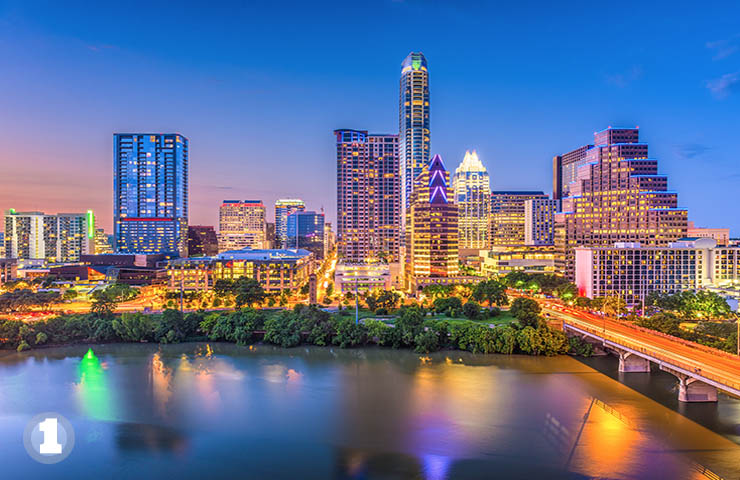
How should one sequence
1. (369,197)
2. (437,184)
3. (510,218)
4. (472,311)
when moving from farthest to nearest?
(510,218) < (369,197) < (437,184) < (472,311)

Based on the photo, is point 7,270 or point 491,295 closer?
point 491,295

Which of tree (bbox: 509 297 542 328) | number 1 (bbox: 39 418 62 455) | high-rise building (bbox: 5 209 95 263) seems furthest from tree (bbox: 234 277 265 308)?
high-rise building (bbox: 5 209 95 263)

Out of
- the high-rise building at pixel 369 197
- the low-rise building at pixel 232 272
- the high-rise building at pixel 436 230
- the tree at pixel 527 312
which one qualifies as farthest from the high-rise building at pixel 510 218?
the tree at pixel 527 312

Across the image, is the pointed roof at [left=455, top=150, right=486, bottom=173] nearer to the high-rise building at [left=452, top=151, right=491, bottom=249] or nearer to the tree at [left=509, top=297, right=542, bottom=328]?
the high-rise building at [left=452, top=151, right=491, bottom=249]

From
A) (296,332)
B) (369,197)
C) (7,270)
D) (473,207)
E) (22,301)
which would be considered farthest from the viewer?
(473,207)

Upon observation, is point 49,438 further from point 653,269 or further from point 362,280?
point 653,269

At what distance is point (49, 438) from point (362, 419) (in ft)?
55.5

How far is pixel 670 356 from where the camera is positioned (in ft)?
101

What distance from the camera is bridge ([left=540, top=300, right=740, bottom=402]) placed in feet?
88.9

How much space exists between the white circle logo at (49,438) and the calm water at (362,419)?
0.51m

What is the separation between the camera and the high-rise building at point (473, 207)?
15525cm

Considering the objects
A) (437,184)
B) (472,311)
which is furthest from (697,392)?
(437,184)

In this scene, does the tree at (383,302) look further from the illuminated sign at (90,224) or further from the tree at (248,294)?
the illuminated sign at (90,224)

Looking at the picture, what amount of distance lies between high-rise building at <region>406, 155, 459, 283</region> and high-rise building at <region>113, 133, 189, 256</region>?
82988 millimetres
